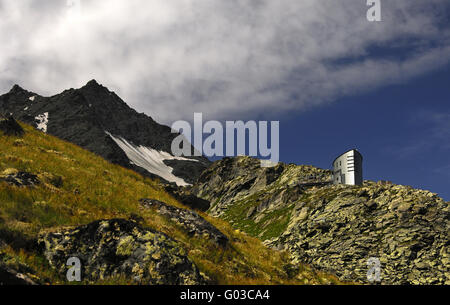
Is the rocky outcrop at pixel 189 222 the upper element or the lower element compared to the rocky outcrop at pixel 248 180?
lower

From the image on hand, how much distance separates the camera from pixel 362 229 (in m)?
60.7

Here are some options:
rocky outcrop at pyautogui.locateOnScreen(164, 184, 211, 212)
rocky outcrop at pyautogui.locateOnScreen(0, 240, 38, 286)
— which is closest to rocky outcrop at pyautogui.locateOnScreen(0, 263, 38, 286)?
rocky outcrop at pyautogui.locateOnScreen(0, 240, 38, 286)

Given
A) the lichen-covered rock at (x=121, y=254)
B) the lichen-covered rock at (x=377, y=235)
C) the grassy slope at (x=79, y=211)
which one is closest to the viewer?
the lichen-covered rock at (x=121, y=254)

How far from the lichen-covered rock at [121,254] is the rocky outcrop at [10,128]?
1441 centimetres

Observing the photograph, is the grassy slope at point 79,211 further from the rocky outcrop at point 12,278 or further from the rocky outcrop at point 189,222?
the rocky outcrop at point 12,278

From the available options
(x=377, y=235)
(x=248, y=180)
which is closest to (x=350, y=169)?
(x=377, y=235)

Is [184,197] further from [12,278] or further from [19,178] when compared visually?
[12,278]

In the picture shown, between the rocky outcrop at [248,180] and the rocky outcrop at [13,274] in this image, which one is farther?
the rocky outcrop at [248,180]

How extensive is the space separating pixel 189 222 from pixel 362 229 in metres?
51.5

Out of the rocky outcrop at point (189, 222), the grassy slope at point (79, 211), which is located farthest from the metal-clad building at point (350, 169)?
the rocky outcrop at point (189, 222)

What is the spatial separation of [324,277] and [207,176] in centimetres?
13843

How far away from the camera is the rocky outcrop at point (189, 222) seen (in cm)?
1692

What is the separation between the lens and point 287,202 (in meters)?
86.2
